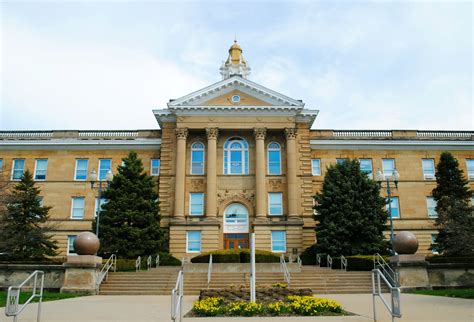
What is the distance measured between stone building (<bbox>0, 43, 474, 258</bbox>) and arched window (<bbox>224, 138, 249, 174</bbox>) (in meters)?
0.10

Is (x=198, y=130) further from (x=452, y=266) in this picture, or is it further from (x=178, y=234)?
(x=452, y=266)

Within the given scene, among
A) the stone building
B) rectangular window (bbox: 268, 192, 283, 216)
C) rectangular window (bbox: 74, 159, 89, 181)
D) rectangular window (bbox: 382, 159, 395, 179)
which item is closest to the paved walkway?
the stone building

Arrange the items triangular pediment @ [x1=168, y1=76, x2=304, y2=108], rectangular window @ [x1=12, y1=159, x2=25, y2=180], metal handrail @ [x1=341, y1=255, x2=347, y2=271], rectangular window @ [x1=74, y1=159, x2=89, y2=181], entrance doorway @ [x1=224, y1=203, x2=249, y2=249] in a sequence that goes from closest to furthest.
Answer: metal handrail @ [x1=341, y1=255, x2=347, y2=271] → entrance doorway @ [x1=224, y1=203, x2=249, y2=249] → triangular pediment @ [x1=168, y1=76, x2=304, y2=108] → rectangular window @ [x1=74, y1=159, x2=89, y2=181] → rectangular window @ [x1=12, y1=159, x2=25, y2=180]

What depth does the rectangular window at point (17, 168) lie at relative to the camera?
148ft

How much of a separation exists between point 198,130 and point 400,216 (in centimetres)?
2188

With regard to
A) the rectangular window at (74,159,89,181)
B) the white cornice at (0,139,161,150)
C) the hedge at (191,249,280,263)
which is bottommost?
the hedge at (191,249,280,263)

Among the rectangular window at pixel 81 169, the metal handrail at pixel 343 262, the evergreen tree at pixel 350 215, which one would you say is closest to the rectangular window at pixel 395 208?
the evergreen tree at pixel 350 215

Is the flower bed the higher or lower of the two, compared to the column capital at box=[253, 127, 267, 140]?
lower

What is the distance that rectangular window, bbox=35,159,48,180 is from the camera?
45156mm

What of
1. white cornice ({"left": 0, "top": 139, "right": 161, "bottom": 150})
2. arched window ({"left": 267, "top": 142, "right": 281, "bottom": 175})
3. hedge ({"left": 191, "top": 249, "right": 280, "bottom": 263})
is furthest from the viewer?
white cornice ({"left": 0, "top": 139, "right": 161, "bottom": 150})

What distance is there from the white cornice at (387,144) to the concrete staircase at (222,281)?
20.9 metres

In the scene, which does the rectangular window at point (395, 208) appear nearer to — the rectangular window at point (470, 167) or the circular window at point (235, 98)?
the rectangular window at point (470, 167)

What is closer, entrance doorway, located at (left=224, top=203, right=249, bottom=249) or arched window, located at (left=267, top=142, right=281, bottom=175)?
entrance doorway, located at (left=224, top=203, right=249, bottom=249)

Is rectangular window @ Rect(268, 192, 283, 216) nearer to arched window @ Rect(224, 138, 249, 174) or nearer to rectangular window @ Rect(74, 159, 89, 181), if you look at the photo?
Answer: arched window @ Rect(224, 138, 249, 174)
